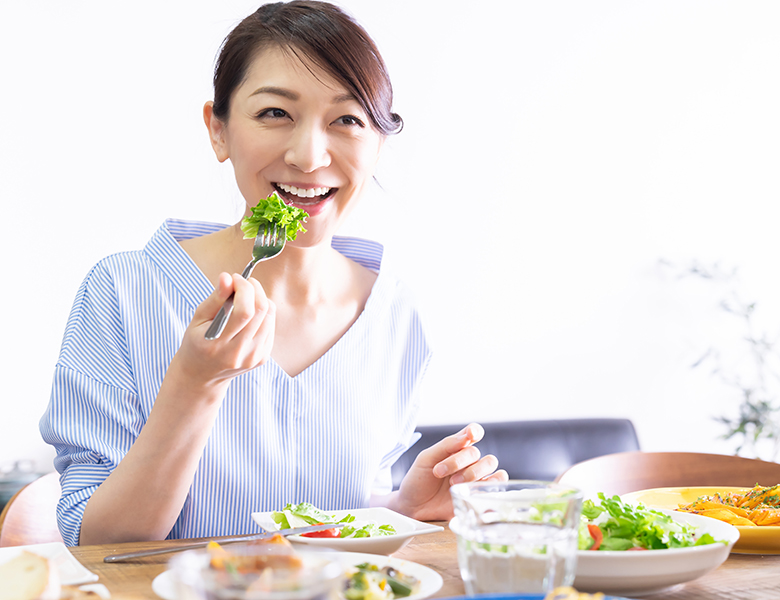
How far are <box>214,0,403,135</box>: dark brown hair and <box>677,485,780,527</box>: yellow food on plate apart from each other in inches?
34.7

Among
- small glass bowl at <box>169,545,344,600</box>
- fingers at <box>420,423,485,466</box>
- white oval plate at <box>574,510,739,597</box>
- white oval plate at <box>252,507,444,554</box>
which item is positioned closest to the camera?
small glass bowl at <box>169,545,344,600</box>

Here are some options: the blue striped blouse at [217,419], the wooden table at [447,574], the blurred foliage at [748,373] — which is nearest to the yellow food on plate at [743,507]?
the wooden table at [447,574]

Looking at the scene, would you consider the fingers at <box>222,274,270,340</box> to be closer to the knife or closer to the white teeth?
the knife

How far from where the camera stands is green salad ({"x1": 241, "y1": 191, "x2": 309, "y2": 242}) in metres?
1.25

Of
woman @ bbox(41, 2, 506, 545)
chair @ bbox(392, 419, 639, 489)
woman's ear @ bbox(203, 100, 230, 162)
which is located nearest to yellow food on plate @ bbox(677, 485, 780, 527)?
woman @ bbox(41, 2, 506, 545)

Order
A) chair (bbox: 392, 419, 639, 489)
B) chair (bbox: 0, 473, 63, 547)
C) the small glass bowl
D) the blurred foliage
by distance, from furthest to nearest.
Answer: the blurred foliage
chair (bbox: 392, 419, 639, 489)
chair (bbox: 0, 473, 63, 547)
the small glass bowl

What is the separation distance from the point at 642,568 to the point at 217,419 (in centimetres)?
90

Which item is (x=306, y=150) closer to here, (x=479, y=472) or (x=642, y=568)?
(x=479, y=472)

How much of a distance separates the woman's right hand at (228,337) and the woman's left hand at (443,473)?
1.19 ft

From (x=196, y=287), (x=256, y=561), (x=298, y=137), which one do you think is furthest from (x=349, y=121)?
(x=256, y=561)

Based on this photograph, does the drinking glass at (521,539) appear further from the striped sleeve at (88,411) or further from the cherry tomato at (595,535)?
the striped sleeve at (88,411)

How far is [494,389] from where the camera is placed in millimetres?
3430

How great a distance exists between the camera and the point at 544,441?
3154mm

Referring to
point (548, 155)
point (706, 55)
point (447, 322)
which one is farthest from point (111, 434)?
point (706, 55)
